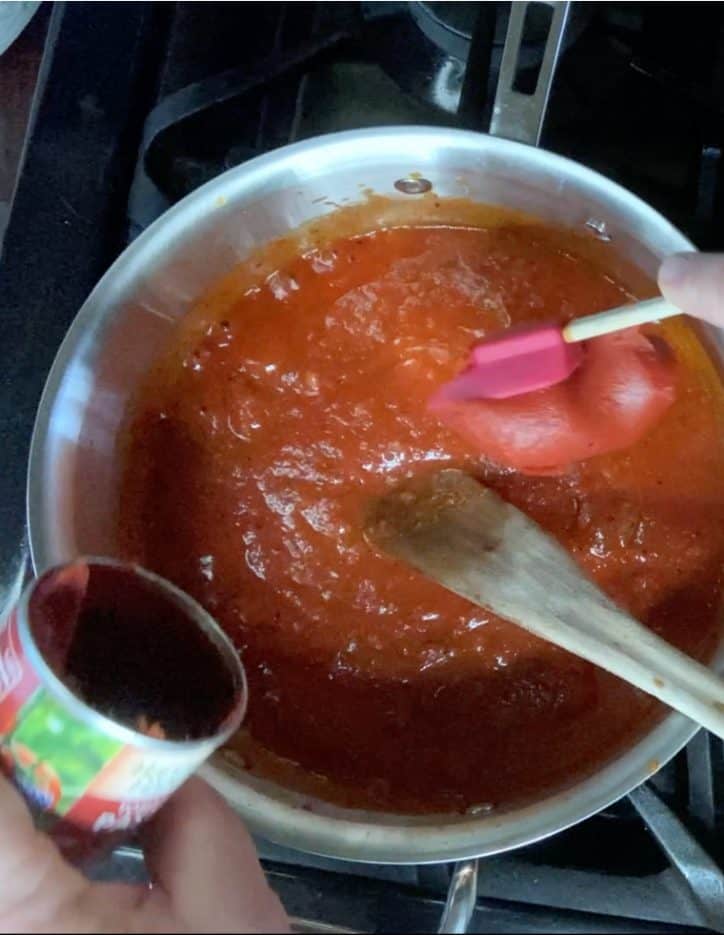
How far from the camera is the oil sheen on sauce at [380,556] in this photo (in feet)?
2.87

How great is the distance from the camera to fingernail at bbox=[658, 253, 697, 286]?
0.72 meters

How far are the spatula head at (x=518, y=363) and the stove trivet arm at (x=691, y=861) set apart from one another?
34cm

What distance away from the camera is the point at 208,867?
23.9 inches

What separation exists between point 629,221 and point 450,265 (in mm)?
166

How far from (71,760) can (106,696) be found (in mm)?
114

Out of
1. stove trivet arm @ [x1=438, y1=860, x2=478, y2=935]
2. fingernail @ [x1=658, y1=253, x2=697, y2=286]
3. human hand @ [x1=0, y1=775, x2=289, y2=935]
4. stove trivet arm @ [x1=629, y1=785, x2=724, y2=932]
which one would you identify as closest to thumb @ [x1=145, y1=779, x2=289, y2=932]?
human hand @ [x1=0, y1=775, x2=289, y2=935]

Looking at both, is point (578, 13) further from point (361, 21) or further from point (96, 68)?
point (96, 68)

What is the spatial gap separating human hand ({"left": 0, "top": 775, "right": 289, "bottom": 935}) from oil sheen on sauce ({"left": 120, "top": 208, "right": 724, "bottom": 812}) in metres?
0.26

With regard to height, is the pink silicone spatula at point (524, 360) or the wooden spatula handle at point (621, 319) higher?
the wooden spatula handle at point (621, 319)

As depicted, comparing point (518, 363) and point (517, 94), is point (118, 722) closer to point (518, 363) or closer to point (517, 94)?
point (518, 363)

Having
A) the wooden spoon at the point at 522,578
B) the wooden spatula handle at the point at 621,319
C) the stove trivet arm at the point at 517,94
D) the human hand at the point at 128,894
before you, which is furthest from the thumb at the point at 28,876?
the stove trivet arm at the point at 517,94

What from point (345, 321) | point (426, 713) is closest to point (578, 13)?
point (345, 321)

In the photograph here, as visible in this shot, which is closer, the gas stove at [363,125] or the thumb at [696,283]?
the thumb at [696,283]

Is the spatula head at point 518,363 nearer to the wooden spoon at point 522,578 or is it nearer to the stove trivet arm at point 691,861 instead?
the wooden spoon at point 522,578
